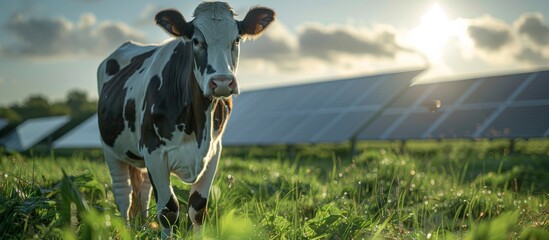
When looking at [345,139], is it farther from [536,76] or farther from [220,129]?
[220,129]

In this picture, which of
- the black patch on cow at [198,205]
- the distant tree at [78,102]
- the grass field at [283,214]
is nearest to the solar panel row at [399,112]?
the grass field at [283,214]

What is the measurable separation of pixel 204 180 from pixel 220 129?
0.39m

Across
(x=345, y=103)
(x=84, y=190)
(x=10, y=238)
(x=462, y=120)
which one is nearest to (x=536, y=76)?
(x=462, y=120)

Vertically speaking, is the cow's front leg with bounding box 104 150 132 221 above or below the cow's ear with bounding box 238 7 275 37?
below

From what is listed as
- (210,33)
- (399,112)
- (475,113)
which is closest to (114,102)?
(210,33)

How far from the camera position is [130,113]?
14.8 ft

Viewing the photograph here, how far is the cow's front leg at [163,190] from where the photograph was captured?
12.8ft

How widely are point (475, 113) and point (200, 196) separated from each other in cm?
1154

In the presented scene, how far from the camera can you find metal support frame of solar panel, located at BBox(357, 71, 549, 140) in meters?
12.8

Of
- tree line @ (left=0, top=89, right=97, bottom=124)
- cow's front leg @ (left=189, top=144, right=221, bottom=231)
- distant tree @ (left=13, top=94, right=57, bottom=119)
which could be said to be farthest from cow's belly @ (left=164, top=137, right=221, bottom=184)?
distant tree @ (left=13, top=94, right=57, bottom=119)

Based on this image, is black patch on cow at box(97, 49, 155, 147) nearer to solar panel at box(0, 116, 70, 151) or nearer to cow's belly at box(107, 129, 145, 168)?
cow's belly at box(107, 129, 145, 168)

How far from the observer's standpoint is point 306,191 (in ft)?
19.3

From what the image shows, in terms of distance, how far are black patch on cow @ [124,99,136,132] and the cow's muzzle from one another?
4.24 feet

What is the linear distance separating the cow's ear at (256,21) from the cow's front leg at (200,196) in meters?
0.94
